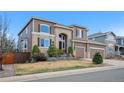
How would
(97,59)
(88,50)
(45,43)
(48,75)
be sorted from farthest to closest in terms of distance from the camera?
(88,50)
(97,59)
(45,43)
(48,75)

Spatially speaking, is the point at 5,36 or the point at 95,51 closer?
the point at 5,36

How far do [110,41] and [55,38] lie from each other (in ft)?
10.7

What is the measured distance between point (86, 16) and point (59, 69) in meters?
2.61

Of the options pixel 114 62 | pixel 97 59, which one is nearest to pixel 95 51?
pixel 97 59

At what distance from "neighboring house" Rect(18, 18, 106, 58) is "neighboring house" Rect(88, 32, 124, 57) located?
11.1 inches

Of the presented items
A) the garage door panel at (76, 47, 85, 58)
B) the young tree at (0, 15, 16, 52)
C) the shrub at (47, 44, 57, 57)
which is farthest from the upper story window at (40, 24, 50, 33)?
the garage door panel at (76, 47, 85, 58)

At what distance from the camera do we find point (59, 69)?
10.7m

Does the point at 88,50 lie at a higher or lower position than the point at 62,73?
higher

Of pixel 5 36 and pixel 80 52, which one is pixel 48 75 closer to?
pixel 5 36

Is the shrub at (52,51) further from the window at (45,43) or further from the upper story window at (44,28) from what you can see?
the upper story window at (44,28)

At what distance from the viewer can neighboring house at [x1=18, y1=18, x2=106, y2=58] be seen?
1069 cm

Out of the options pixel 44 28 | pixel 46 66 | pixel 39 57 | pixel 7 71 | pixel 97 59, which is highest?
pixel 44 28

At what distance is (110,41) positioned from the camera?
1291cm
